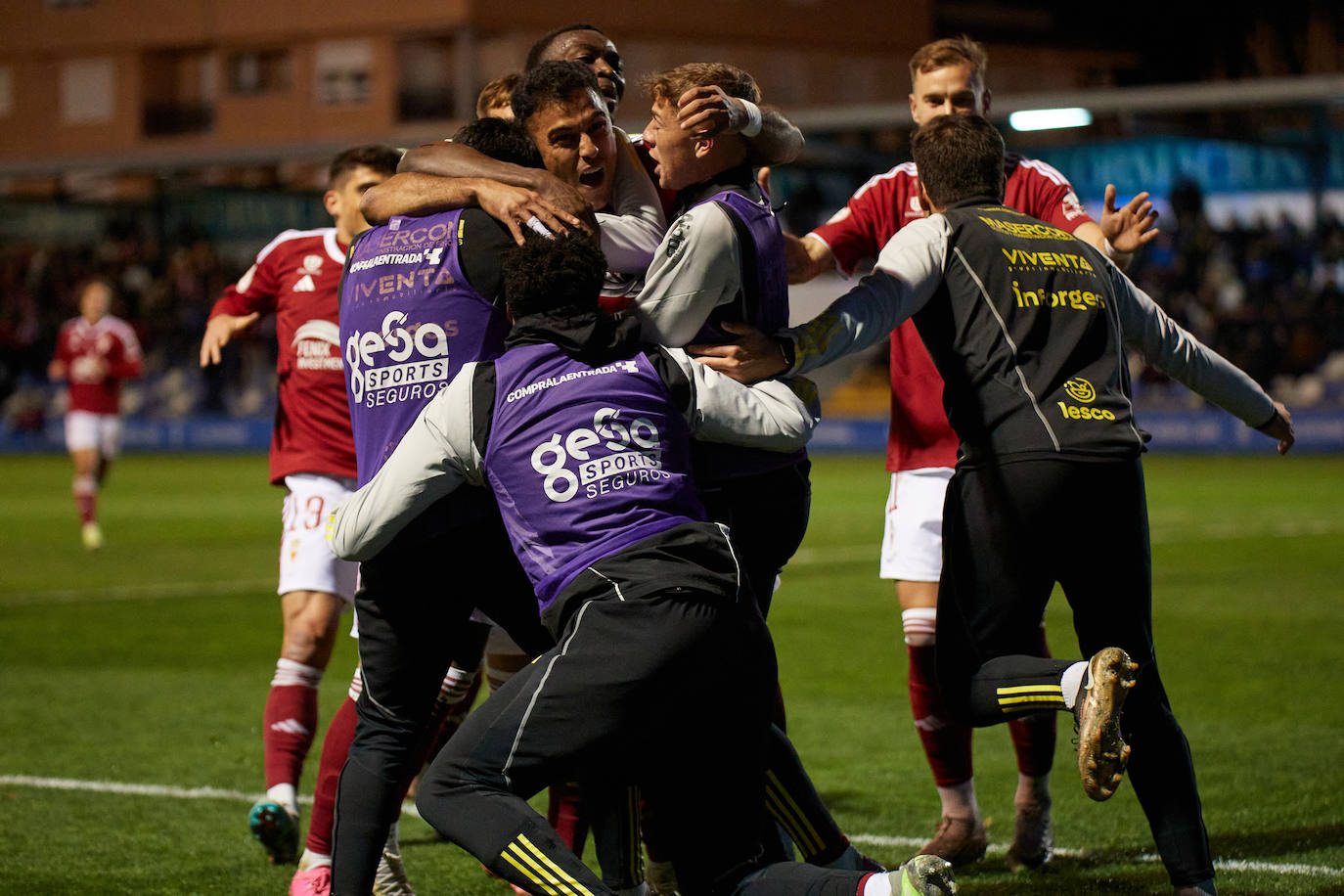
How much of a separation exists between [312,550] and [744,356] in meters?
2.33

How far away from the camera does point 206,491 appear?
2155cm

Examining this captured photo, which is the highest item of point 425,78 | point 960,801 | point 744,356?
point 744,356

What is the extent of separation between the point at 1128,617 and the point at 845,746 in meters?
2.76

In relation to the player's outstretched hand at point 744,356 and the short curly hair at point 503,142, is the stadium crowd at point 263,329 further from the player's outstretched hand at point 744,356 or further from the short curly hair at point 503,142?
the player's outstretched hand at point 744,356

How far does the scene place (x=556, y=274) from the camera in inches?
137

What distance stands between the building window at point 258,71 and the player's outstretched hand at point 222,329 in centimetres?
4140

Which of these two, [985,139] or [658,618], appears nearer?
[658,618]

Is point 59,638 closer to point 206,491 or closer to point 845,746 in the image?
point 845,746

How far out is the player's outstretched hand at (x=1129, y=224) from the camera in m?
4.73

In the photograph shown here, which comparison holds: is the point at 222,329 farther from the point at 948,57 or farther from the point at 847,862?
the point at 847,862

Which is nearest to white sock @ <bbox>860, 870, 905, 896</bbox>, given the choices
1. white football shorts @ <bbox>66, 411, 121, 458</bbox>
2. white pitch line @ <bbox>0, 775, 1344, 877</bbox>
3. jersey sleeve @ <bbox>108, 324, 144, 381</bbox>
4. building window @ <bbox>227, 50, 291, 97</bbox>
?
white pitch line @ <bbox>0, 775, 1344, 877</bbox>

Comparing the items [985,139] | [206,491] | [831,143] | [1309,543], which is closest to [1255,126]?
[831,143]

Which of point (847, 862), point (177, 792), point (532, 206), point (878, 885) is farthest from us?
point (177, 792)

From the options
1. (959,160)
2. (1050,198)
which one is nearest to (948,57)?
(1050,198)
